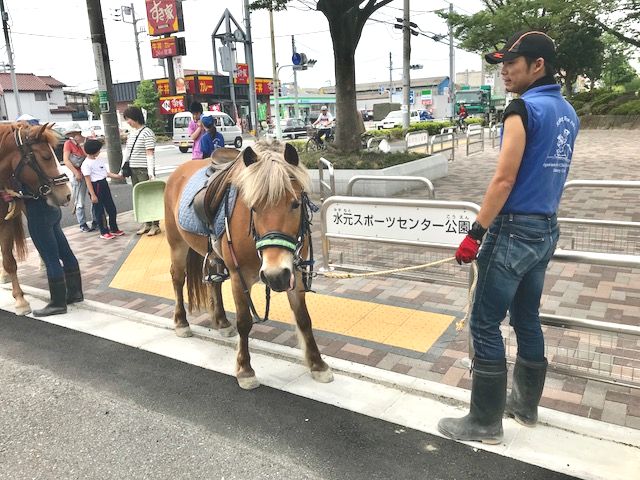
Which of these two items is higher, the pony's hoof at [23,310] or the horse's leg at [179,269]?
the horse's leg at [179,269]

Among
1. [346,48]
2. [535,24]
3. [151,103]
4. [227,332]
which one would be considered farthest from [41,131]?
[151,103]

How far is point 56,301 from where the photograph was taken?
16.8 feet

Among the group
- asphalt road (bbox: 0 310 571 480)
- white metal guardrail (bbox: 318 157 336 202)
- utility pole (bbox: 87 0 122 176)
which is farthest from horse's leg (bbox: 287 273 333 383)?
utility pole (bbox: 87 0 122 176)

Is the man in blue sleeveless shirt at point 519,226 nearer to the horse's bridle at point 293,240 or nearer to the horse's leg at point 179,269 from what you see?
the horse's bridle at point 293,240

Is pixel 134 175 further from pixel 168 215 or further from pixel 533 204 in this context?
pixel 533 204

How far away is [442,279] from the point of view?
17.2ft

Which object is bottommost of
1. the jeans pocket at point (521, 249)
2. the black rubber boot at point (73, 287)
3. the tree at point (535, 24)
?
the black rubber boot at point (73, 287)

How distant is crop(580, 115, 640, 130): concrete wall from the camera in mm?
25297

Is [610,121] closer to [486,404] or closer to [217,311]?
[217,311]

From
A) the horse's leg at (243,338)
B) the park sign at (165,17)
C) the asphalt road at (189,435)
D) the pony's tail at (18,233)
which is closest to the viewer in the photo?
the asphalt road at (189,435)

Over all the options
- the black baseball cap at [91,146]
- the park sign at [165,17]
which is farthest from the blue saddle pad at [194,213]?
the park sign at [165,17]

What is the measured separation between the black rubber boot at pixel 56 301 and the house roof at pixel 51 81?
212 feet

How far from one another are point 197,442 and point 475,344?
5.58 ft

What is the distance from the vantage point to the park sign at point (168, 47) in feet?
131
